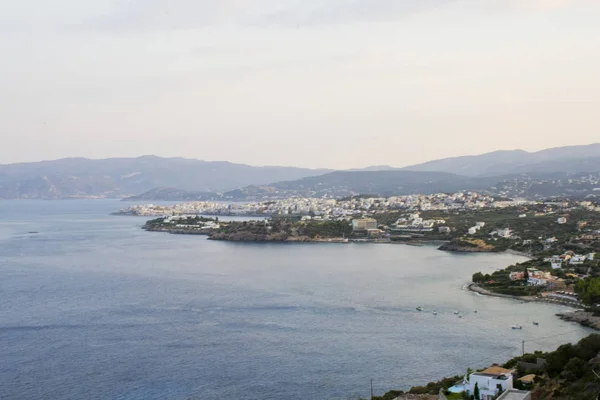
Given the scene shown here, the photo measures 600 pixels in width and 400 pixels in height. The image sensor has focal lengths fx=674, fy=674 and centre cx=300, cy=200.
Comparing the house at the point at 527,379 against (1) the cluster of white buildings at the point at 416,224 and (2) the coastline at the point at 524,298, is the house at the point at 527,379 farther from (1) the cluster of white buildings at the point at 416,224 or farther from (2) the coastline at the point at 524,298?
(1) the cluster of white buildings at the point at 416,224

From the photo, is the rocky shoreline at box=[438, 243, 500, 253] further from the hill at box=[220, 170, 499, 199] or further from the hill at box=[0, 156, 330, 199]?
the hill at box=[0, 156, 330, 199]

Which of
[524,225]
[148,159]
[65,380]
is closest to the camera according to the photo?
[65,380]

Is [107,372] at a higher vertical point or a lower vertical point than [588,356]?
lower

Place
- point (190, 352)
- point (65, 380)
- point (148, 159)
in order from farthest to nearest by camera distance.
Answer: point (148, 159)
point (190, 352)
point (65, 380)

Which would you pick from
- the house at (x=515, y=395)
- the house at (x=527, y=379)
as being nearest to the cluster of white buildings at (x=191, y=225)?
the house at (x=527, y=379)

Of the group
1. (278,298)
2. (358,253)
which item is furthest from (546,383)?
(358,253)

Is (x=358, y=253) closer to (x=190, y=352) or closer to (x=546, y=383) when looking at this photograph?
(x=190, y=352)

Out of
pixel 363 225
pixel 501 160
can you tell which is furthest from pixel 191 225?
pixel 501 160
